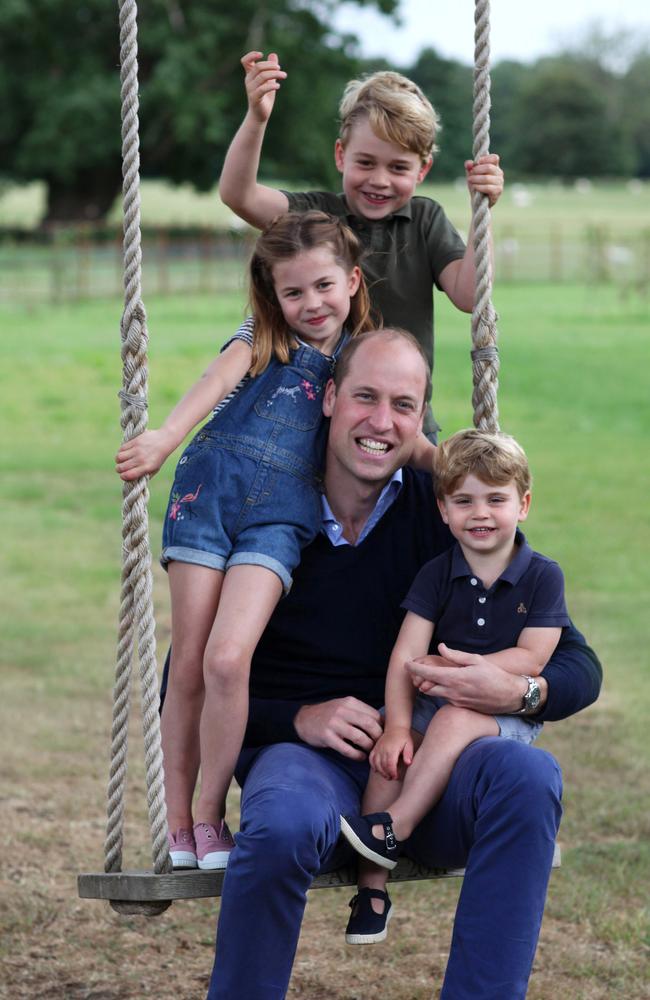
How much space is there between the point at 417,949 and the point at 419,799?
152cm

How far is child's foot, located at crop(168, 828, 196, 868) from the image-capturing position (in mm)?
3262

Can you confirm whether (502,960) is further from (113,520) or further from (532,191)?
(532,191)

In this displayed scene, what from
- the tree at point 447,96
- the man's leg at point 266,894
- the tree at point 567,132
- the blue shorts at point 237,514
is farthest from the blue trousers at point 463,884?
the tree at point 567,132

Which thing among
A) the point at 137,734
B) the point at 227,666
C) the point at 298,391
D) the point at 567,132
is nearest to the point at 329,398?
the point at 298,391

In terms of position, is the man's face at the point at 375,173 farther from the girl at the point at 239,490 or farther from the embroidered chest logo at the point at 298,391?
the embroidered chest logo at the point at 298,391

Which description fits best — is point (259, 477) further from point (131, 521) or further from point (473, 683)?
point (473, 683)

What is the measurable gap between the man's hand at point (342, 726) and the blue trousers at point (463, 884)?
24 centimetres

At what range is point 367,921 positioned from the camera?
10.4 ft

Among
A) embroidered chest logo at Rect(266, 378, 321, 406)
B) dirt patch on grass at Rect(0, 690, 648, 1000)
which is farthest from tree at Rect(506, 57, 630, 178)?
embroidered chest logo at Rect(266, 378, 321, 406)

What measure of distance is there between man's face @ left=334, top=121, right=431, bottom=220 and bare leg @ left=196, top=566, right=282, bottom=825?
1.18 metres

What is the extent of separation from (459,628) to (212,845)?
0.73 metres

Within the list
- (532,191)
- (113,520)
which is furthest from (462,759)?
(532,191)

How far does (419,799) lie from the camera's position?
124 inches

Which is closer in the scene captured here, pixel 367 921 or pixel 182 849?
pixel 367 921
